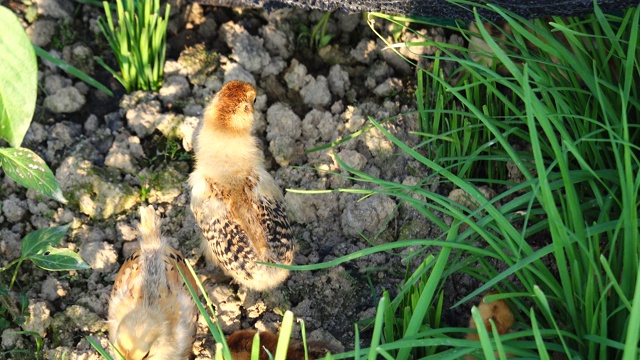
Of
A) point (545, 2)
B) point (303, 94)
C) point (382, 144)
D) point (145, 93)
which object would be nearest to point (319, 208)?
point (382, 144)

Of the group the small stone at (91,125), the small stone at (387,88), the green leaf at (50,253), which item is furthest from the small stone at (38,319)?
the small stone at (387,88)

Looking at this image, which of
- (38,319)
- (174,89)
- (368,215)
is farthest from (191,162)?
(38,319)

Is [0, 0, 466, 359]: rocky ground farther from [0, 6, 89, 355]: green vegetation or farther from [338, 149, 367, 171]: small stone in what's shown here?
[0, 6, 89, 355]: green vegetation

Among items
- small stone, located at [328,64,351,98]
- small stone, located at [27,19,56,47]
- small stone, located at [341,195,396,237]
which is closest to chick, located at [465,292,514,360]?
small stone, located at [341,195,396,237]

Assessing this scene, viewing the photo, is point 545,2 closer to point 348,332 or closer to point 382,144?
point 382,144

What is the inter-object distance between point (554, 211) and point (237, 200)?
1.42 metres

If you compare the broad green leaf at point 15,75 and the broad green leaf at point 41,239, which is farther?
the broad green leaf at point 41,239

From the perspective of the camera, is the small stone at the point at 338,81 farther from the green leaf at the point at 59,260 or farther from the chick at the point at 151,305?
the green leaf at the point at 59,260

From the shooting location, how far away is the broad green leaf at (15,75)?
6.18 feet

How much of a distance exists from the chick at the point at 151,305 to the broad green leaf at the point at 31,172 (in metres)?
0.54

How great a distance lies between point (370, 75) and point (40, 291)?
78.7 inches

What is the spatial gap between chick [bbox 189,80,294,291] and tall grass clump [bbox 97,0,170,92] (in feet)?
2.10

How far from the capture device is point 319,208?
3834 millimetres

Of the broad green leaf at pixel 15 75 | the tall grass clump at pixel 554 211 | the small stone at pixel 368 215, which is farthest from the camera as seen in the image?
the small stone at pixel 368 215
